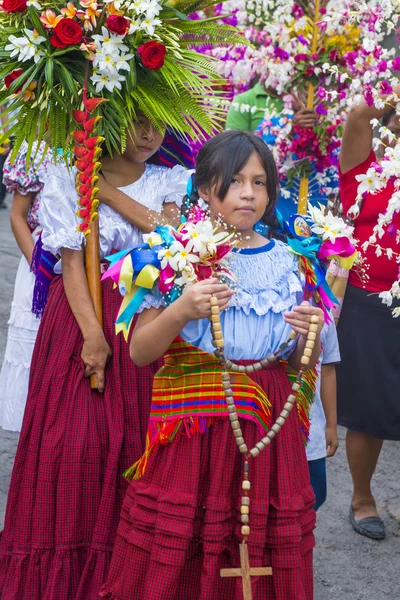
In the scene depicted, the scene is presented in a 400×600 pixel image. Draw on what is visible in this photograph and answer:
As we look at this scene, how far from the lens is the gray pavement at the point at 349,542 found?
385 centimetres

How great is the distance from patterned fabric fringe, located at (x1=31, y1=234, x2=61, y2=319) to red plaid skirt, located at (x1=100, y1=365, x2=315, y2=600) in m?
1.02

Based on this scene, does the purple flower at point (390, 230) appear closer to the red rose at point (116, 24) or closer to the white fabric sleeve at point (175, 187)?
the white fabric sleeve at point (175, 187)

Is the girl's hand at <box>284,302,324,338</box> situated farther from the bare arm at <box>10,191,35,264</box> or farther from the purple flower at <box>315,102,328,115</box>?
the purple flower at <box>315,102,328,115</box>

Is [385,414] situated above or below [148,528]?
above

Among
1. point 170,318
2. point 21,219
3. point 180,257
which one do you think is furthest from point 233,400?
point 21,219

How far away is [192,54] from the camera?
10.9ft

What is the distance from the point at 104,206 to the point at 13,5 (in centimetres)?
76

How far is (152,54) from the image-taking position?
315cm

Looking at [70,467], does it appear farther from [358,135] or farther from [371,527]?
[358,135]

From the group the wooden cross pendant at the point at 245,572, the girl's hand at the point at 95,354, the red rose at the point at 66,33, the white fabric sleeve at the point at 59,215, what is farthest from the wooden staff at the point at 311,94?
the wooden cross pendant at the point at 245,572

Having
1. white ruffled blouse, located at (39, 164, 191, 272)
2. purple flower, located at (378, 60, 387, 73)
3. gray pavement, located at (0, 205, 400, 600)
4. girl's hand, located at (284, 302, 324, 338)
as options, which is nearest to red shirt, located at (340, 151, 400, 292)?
purple flower, located at (378, 60, 387, 73)

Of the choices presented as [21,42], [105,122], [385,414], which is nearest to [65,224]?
[105,122]

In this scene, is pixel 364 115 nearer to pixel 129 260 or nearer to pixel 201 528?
pixel 129 260

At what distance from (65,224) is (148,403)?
2.34 feet
